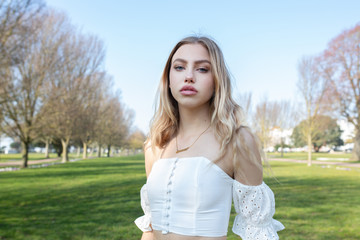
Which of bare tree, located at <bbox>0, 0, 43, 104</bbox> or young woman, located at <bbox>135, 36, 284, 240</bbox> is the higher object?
bare tree, located at <bbox>0, 0, 43, 104</bbox>

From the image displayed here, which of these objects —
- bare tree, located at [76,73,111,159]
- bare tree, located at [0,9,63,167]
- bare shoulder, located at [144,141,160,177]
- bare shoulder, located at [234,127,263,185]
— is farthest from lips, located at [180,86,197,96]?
bare tree, located at [76,73,111,159]

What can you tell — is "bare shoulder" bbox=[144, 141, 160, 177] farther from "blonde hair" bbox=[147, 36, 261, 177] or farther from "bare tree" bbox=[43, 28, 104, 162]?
"bare tree" bbox=[43, 28, 104, 162]

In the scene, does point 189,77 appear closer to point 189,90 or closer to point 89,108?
point 189,90

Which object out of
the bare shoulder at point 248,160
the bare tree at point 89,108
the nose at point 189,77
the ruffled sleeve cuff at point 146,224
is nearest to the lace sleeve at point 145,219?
the ruffled sleeve cuff at point 146,224

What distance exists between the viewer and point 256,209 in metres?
1.48

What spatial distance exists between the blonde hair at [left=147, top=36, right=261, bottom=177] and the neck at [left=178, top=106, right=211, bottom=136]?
1.6 inches

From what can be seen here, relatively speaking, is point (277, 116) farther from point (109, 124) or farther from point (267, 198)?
point (267, 198)

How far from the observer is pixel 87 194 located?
10445 mm

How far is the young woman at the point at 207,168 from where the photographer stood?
1.45m

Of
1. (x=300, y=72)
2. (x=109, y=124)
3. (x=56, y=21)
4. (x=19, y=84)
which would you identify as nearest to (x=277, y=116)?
(x=300, y=72)

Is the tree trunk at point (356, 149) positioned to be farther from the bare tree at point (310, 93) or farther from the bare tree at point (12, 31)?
the bare tree at point (12, 31)

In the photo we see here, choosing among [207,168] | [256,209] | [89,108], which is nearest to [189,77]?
[207,168]

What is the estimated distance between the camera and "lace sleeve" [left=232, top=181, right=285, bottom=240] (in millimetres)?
1459

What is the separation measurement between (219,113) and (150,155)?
1.76 ft
